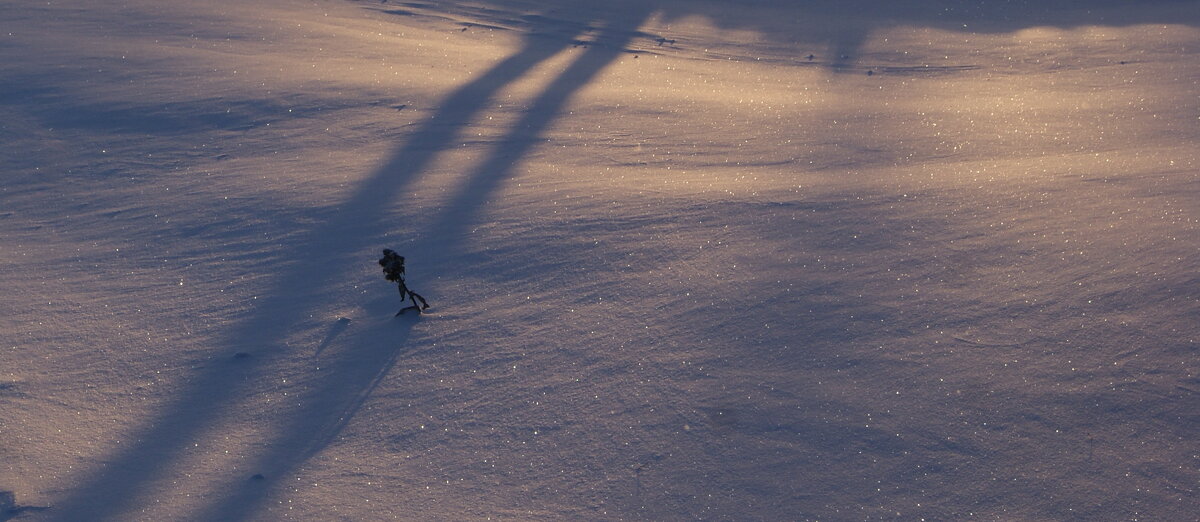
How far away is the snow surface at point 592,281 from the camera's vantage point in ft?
7.98

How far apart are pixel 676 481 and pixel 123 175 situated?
2.79 m

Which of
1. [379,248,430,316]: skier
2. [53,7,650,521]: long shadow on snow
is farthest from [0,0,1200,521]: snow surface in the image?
[379,248,430,316]: skier

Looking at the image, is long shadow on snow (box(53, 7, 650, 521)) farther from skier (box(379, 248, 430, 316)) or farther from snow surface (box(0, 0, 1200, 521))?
skier (box(379, 248, 430, 316))

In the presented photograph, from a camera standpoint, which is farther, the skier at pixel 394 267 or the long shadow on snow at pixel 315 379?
the skier at pixel 394 267

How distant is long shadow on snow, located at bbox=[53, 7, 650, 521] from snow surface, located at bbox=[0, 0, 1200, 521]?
1 centimetres

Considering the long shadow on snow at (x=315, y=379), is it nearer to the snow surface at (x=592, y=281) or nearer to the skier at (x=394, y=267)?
the snow surface at (x=592, y=281)

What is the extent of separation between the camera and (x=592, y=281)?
318cm

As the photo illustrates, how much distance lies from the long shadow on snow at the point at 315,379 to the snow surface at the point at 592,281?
1 cm

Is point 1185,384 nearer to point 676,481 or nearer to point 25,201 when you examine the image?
point 676,481

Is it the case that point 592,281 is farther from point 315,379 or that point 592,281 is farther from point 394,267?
point 315,379

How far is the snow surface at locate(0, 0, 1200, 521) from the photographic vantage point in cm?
243

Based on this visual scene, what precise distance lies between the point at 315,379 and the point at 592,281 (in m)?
0.96

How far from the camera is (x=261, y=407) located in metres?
2.67

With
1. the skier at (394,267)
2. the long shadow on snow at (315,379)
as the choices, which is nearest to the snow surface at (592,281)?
the long shadow on snow at (315,379)
